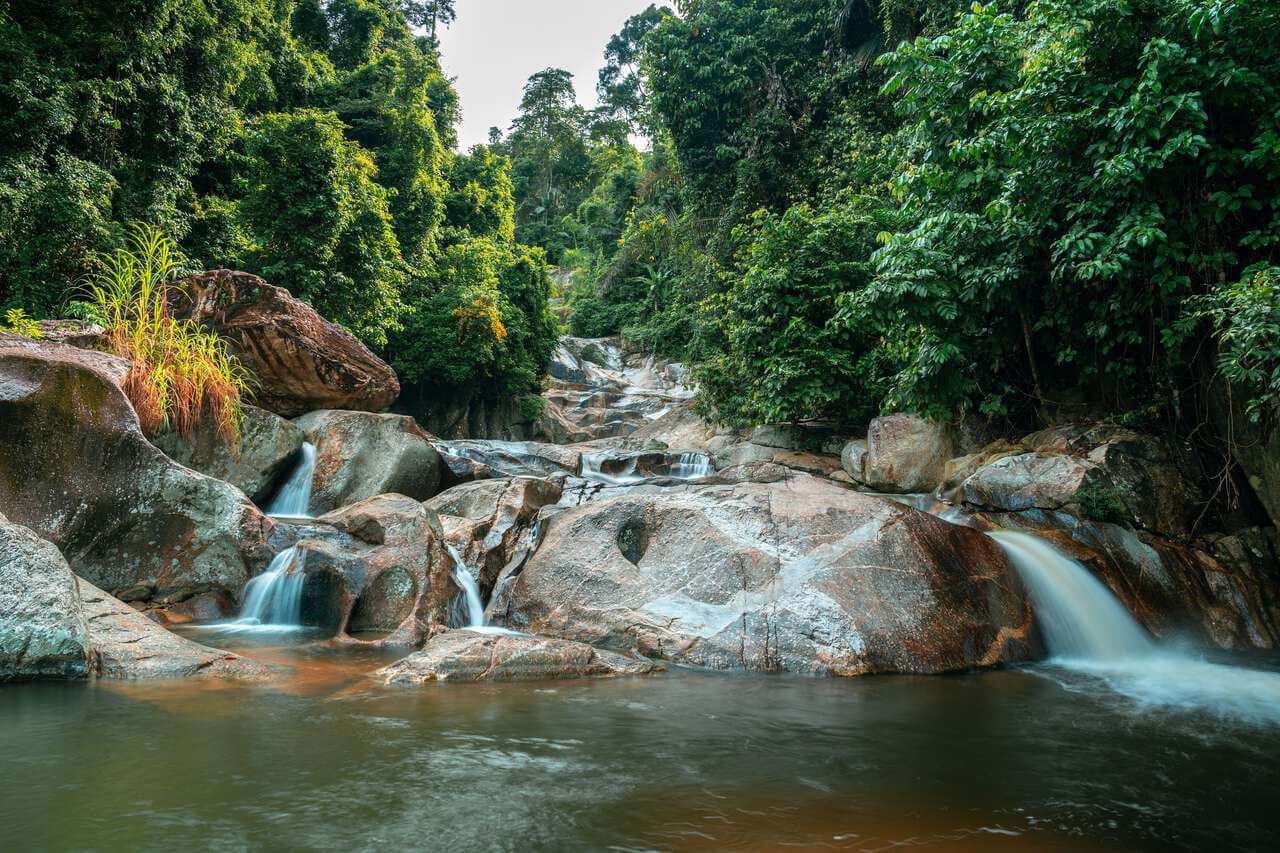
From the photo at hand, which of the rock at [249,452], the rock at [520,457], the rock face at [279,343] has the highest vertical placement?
the rock face at [279,343]

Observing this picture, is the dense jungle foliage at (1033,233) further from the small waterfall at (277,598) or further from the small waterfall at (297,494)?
the small waterfall at (297,494)

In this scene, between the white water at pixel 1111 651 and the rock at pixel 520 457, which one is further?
the rock at pixel 520 457

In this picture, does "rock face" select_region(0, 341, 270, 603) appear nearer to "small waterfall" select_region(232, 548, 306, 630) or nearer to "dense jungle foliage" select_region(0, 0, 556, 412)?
"small waterfall" select_region(232, 548, 306, 630)

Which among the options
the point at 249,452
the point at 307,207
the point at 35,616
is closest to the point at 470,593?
the point at 35,616

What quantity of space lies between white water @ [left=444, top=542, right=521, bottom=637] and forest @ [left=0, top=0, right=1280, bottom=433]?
17.6 ft

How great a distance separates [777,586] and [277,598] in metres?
4.61

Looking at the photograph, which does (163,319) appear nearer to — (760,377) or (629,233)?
(760,377)

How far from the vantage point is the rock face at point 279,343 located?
10.1 m

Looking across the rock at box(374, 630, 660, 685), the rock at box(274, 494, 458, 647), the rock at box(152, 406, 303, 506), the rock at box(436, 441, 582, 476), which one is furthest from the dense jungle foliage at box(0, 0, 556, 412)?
the rock at box(374, 630, 660, 685)

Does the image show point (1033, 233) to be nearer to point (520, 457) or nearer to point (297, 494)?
point (520, 457)

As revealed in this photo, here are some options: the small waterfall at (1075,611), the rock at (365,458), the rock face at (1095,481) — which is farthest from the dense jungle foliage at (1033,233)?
the rock at (365,458)

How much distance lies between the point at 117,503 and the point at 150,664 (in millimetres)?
2511

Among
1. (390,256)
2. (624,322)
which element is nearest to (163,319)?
(390,256)

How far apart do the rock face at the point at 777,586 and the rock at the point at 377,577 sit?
69cm
